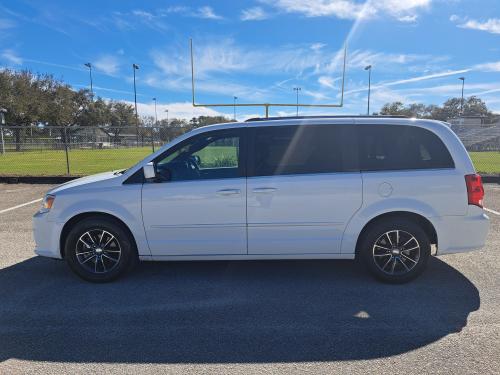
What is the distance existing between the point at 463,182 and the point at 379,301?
1576 millimetres

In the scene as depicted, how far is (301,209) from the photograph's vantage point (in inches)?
160

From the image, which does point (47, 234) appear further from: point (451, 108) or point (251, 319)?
point (451, 108)

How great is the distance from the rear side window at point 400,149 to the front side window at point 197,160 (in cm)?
140

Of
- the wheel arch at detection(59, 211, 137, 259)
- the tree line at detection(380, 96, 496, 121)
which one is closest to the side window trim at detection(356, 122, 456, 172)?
the wheel arch at detection(59, 211, 137, 259)

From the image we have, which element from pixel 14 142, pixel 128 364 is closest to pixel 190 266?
pixel 128 364

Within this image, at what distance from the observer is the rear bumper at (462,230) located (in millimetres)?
4074

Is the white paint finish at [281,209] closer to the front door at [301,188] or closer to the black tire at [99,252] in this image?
the front door at [301,188]

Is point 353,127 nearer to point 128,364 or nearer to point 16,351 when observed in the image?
point 128,364

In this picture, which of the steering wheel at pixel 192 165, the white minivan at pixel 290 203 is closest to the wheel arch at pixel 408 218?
the white minivan at pixel 290 203

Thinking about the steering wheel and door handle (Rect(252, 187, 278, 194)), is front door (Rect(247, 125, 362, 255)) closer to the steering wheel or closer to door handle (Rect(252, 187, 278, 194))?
door handle (Rect(252, 187, 278, 194))

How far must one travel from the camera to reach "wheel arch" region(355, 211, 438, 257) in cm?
412

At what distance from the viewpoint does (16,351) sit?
2992 mm

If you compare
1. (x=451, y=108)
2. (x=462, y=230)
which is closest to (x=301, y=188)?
(x=462, y=230)

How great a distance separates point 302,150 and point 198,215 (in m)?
1.35
